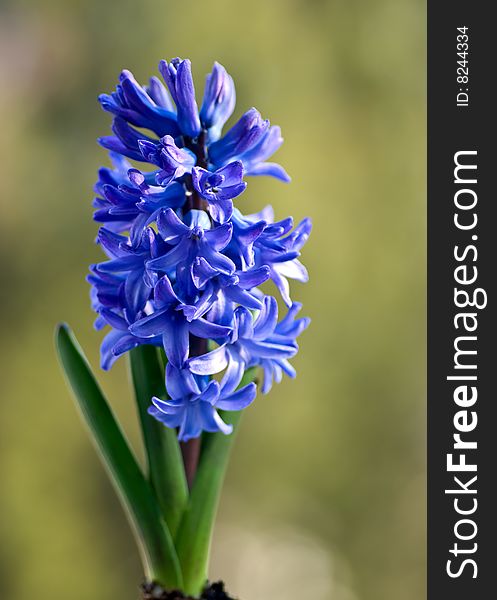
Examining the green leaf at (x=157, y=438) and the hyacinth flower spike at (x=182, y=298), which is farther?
the green leaf at (x=157, y=438)

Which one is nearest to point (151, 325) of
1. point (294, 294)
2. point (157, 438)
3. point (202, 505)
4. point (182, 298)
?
point (182, 298)

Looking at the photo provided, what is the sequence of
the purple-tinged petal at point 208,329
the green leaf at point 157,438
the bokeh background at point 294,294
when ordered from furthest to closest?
the bokeh background at point 294,294, the green leaf at point 157,438, the purple-tinged petal at point 208,329

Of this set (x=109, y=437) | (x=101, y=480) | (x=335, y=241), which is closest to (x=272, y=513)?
(x=101, y=480)

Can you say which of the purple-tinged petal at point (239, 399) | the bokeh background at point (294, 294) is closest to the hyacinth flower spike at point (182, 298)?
the purple-tinged petal at point (239, 399)

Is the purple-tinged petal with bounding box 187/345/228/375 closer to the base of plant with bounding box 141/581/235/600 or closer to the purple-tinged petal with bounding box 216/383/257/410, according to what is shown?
the purple-tinged petal with bounding box 216/383/257/410

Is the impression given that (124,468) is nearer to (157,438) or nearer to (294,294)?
(157,438)

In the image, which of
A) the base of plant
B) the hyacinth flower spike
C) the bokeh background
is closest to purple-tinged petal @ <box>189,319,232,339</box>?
the hyacinth flower spike

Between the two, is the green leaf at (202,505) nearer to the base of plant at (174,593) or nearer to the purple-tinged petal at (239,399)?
the base of plant at (174,593)
